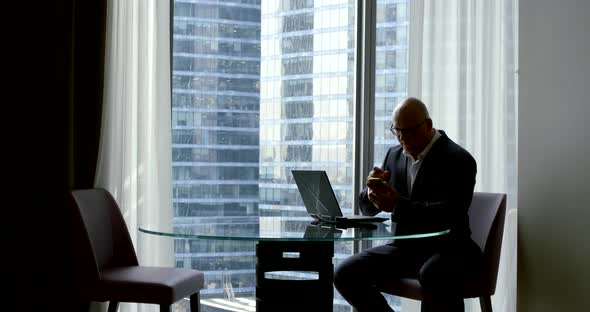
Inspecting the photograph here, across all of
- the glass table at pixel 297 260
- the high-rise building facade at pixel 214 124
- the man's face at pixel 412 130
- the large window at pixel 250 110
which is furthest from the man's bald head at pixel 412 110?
the high-rise building facade at pixel 214 124

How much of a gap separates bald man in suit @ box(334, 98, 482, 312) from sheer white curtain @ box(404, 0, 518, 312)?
1.91 feet

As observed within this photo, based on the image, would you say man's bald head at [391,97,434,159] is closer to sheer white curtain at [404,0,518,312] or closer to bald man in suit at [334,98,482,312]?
bald man in suit at [334,98,482,312]

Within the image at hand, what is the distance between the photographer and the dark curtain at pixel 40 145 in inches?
155

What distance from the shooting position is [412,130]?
3.32 meters

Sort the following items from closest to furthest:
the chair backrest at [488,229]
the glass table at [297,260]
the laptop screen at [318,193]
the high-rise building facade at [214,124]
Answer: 1. the glass table at [297,260]
2. the laptop screen at [318,193]
3. the chair backrest at [488,229]
4. the high-rise building facade at [214,124]

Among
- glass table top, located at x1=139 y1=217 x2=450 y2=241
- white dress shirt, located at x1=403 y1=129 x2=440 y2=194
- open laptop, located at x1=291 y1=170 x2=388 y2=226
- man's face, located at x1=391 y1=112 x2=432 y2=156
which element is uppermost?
man's face, located at x1=391 y1=112 x2=432 y2=156

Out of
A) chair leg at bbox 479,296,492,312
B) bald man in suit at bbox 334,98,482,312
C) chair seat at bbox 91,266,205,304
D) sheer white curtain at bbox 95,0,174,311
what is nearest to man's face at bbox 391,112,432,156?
bald man in suit at bbox 334,98,482,312

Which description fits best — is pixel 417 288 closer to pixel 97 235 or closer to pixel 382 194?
pixel 382 194

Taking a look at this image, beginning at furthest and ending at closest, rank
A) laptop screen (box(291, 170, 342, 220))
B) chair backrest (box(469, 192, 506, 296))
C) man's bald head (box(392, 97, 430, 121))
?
man's bald head (box(392, 97, 430, 121)) → chair backrest (box(469, 192, 506, 296)) → laptop screen (box(291, 170, 342, 220))

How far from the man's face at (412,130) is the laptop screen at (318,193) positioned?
Result: 56cm

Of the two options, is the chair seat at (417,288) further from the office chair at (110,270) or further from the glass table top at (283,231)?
the office chair at (110,270)

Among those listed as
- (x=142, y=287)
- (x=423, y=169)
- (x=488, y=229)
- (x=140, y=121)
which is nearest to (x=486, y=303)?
(x=488, y=229)

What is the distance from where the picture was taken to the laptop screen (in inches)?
117

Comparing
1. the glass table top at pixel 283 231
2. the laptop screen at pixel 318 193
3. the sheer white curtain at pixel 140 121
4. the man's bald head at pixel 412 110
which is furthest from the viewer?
the sheer white curtain at pixel 140 121
